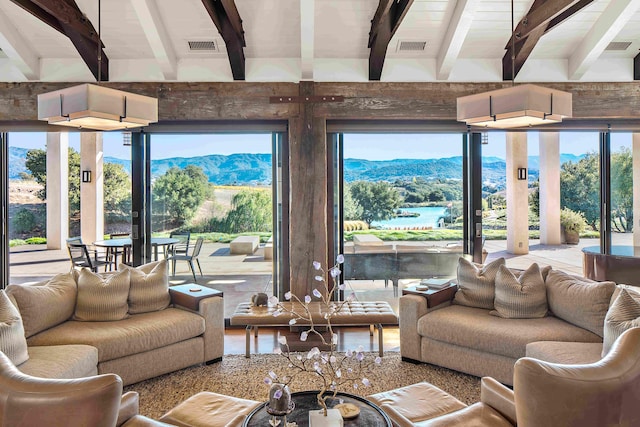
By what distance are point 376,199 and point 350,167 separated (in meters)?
0.53

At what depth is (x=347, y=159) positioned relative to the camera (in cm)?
520

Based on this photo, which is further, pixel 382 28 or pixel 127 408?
pixel 382 28

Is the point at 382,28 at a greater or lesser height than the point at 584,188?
greater

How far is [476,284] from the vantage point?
3916 millimetres

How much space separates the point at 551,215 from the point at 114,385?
5321 millimetres

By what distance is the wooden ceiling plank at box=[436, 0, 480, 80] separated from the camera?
4.02 metres

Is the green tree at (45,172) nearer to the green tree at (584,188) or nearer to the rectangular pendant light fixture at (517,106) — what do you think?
the rectangular pendant light fixture at (517,106)

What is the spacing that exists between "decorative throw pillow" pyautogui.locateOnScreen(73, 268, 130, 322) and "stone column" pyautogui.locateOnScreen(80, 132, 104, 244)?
168cm

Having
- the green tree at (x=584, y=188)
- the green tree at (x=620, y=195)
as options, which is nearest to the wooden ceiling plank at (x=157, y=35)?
the green tree at (x=584, y=188)

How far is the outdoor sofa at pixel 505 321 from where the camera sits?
314 cm

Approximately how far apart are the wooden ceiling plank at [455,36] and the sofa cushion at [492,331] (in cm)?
267

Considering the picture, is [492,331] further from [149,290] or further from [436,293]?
[149,290]

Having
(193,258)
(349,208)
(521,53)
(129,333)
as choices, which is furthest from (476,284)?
(193,258)

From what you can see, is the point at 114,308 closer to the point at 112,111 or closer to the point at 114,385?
the point at 112,111
